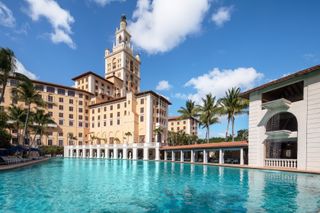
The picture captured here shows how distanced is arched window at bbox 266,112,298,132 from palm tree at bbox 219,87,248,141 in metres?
13.3

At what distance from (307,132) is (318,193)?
10985mm

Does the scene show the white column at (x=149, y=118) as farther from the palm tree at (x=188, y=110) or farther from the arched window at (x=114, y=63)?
the arched window at (x=114, y=63)

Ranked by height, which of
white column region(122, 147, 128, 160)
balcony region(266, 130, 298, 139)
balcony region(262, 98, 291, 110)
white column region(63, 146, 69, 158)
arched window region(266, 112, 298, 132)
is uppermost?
balcony region(262, 98, 291, 110)

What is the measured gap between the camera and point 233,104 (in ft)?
127

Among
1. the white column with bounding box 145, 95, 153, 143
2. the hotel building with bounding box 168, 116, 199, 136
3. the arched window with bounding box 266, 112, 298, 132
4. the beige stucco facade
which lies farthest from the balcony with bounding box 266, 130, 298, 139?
the hotel building with bounding box 168, 116, 199, 136

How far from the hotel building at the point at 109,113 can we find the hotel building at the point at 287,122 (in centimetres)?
2599

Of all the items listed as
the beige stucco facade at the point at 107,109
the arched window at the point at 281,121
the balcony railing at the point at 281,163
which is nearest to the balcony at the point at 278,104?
the arched window at the point at 281,121

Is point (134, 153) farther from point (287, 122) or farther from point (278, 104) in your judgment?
point (278, 104)

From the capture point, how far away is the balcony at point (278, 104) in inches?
875

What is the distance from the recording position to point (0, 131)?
38844 mm

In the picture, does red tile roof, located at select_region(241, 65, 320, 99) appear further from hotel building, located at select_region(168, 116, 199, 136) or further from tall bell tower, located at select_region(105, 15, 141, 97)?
hotel building, located at select_region(168, 116, 199, 136)

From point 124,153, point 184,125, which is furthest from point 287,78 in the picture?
point 184,125

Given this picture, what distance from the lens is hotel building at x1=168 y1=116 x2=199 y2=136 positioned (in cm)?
9881

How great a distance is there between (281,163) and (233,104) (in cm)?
1691
